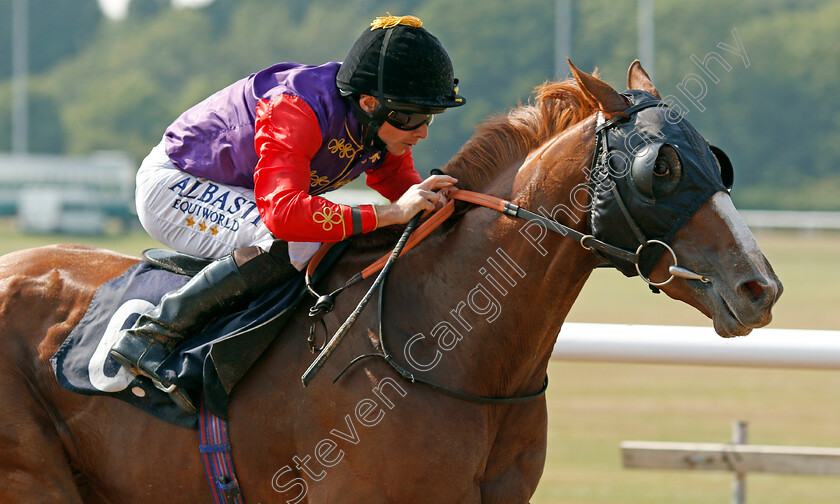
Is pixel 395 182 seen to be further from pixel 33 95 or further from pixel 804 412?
pixel 33 95

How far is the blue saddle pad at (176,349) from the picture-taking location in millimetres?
2902

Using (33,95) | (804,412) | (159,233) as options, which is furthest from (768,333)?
(33,95)

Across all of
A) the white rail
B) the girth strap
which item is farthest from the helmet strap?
the white rail

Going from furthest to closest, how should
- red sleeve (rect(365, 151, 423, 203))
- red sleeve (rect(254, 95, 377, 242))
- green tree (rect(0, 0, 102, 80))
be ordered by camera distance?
green tree (rect(0, 0, 102, 80)) → red sleeve (rect(365, 151, 423, 203)) → red sleeve (rect(254, 95, 377, 242))

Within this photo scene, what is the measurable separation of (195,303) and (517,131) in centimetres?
111

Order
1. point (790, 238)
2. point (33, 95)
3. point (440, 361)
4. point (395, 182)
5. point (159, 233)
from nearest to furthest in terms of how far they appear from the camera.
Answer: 1. point (440, 361)
2. point (159, 233)
3. point (395, 182)
4. point (790, 238)
5. point (33, 95)

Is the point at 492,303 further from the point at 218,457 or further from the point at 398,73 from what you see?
the point at 218,457

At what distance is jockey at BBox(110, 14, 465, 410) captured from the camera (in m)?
2.87

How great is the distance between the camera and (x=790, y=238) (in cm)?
3372

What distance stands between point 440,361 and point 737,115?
39.8 meters

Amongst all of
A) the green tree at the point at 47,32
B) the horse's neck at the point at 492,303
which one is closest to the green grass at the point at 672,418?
the horse's neck at the point at 492,303

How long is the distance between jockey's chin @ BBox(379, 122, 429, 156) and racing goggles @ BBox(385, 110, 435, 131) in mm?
24

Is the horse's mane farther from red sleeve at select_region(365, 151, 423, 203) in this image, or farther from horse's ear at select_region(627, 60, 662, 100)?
red sleeve at select_region(365, 151, 423, 203)

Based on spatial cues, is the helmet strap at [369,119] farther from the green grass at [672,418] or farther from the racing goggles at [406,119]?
→ the green grass at [672,418]
